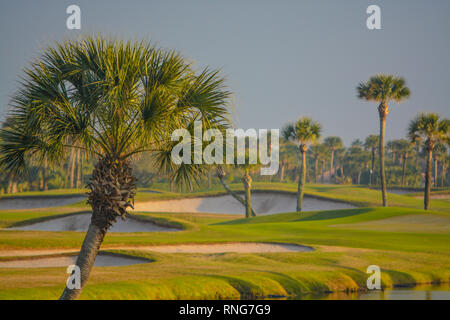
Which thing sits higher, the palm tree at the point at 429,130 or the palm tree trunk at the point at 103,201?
the palm tree at the point at 429,130

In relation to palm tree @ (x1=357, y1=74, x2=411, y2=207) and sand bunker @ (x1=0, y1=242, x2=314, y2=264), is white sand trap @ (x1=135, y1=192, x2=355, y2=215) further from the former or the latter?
sand bunker @ (x1=0, y1=242, x2=314, y2=264)

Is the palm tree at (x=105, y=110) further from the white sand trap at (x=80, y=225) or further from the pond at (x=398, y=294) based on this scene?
the white sand trap at (x=80, y=225)

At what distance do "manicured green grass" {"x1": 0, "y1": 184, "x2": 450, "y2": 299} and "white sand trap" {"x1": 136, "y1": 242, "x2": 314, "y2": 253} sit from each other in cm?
64

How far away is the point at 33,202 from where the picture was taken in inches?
2953

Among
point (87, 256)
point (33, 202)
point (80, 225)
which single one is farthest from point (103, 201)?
point (33, 202)

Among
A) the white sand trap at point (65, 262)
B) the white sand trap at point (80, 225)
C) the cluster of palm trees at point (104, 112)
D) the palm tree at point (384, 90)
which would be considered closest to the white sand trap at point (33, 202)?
the white sand trap at point (80, 225)

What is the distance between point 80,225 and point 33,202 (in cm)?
3296

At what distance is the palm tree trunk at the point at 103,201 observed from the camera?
43.5ft

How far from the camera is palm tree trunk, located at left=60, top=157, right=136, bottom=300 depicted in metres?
13.2

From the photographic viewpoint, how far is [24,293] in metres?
14.4

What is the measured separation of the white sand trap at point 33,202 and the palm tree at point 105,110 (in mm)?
62475
